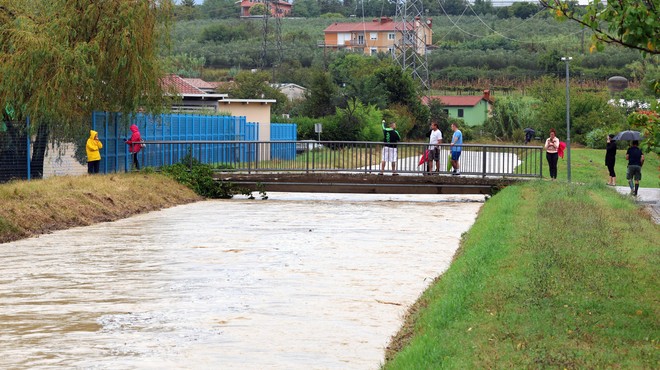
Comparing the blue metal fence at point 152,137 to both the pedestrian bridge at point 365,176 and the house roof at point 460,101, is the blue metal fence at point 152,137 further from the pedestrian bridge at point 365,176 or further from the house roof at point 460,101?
the house roof at point 460,101

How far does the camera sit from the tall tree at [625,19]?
36.7 feet

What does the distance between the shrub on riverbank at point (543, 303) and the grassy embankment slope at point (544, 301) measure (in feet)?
0.04

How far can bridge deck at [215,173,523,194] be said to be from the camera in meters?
33.9

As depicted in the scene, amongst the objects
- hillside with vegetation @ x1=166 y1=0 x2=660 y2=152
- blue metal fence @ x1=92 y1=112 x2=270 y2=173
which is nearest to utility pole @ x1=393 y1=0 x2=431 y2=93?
hillside with vegetation @ x1=166 y1=0 x2=660 y2=152

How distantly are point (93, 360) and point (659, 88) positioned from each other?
6.81 m

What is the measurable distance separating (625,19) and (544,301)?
3.24 m

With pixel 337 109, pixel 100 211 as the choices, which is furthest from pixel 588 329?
pixel 337 109

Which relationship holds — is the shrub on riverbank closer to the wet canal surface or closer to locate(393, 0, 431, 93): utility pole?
the wet canal surface

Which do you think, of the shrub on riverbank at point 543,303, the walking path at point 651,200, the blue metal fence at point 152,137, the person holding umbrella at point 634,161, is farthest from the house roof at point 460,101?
the shrub on riverbank at point 543,303

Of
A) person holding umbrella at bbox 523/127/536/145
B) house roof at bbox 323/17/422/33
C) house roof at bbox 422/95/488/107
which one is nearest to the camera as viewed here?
person holding umbrella at bbox 523/127/536/145

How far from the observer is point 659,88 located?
1245 centimetres

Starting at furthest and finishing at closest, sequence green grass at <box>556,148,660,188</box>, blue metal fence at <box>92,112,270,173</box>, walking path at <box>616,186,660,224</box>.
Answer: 1. green grass at <box>556,148,660,188</box>
2. blue metal fence at <box>92,112,270,173</box>
3. walking path at <box>616,186,660,224</box>

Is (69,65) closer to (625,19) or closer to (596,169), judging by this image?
(625,19)

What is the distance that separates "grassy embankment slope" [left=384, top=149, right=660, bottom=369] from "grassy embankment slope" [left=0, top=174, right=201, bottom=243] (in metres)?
9.00
